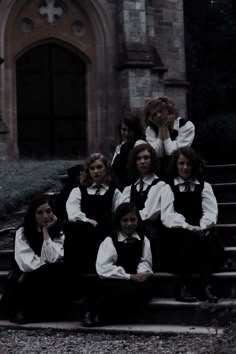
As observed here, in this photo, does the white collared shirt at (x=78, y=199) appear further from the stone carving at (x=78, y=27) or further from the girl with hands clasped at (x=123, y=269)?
the stone carving at (x=78, y=27)

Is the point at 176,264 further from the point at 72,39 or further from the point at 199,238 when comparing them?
the point at 72,39

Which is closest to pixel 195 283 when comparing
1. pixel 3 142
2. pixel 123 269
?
pixel 123 269

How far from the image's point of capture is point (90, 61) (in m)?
19.2

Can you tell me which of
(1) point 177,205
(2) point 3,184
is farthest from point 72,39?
(1) point 177,205

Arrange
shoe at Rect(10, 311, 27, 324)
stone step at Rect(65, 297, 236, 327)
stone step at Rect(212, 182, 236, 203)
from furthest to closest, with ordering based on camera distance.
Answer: stone step at Rect(212, 182, 236, 203)
shoe at Rect(10, 311, 27, 324)
stone step at Rect(65, 297, 236, 327)

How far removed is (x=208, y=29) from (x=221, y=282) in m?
26.3

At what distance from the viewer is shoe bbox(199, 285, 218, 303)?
654cm

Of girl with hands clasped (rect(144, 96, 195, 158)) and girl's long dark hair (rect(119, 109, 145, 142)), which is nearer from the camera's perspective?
girl with hands clasped (rect(144, 96, 195, 158))

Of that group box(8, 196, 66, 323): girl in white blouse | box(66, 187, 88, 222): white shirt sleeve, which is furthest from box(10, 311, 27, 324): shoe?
box(66, 187, 88, 222): white shirt sleeve

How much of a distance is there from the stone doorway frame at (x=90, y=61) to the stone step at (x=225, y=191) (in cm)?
954

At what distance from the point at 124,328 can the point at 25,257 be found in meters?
1.07

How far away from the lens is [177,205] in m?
7.29

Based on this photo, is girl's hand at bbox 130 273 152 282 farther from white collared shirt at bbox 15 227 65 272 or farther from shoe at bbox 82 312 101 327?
white collared shirt at bbox 15 227 65 272

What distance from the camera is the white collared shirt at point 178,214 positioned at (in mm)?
7086
